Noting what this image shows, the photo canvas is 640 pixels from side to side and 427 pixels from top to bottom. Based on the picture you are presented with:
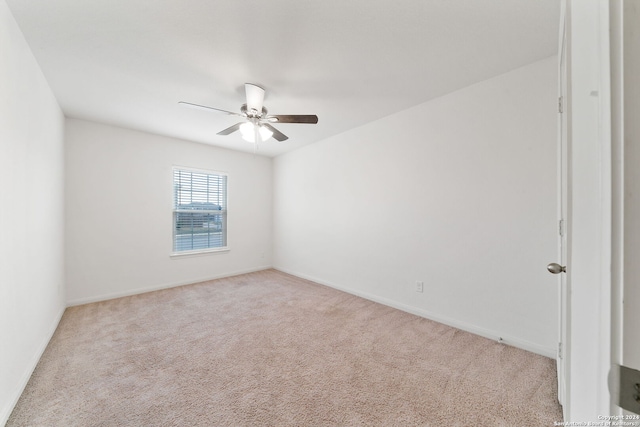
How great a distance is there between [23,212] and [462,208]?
11.9 feet

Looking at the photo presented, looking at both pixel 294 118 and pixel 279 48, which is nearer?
pixel 279 48

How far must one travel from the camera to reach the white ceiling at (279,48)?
61.1 inches

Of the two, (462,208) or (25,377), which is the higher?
(462,208)

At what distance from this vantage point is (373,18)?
5.31 feet

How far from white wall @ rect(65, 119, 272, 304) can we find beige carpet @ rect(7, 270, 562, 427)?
667 mm

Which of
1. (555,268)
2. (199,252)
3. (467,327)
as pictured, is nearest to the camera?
(555,268)

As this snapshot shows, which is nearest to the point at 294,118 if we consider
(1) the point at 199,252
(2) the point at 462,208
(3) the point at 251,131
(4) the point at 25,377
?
(3) the point at 251,131

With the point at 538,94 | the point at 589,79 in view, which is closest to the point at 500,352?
the point at 538,94

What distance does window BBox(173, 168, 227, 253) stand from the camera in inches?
164

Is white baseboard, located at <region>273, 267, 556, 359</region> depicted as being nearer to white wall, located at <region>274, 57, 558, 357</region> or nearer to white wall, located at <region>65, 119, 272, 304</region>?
white wall, located at <region>274, 57, 558, 357</region>

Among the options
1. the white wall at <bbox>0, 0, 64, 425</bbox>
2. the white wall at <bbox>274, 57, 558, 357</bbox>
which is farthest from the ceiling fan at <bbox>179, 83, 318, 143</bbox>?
the white wall at <bbox>274, 57, 558, 357</bbox>

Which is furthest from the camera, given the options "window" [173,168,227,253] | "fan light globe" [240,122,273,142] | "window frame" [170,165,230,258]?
"window" [173,168,227,253]

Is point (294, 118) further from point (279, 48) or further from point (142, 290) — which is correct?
point (142, 290)

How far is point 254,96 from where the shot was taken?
2.40 meters
